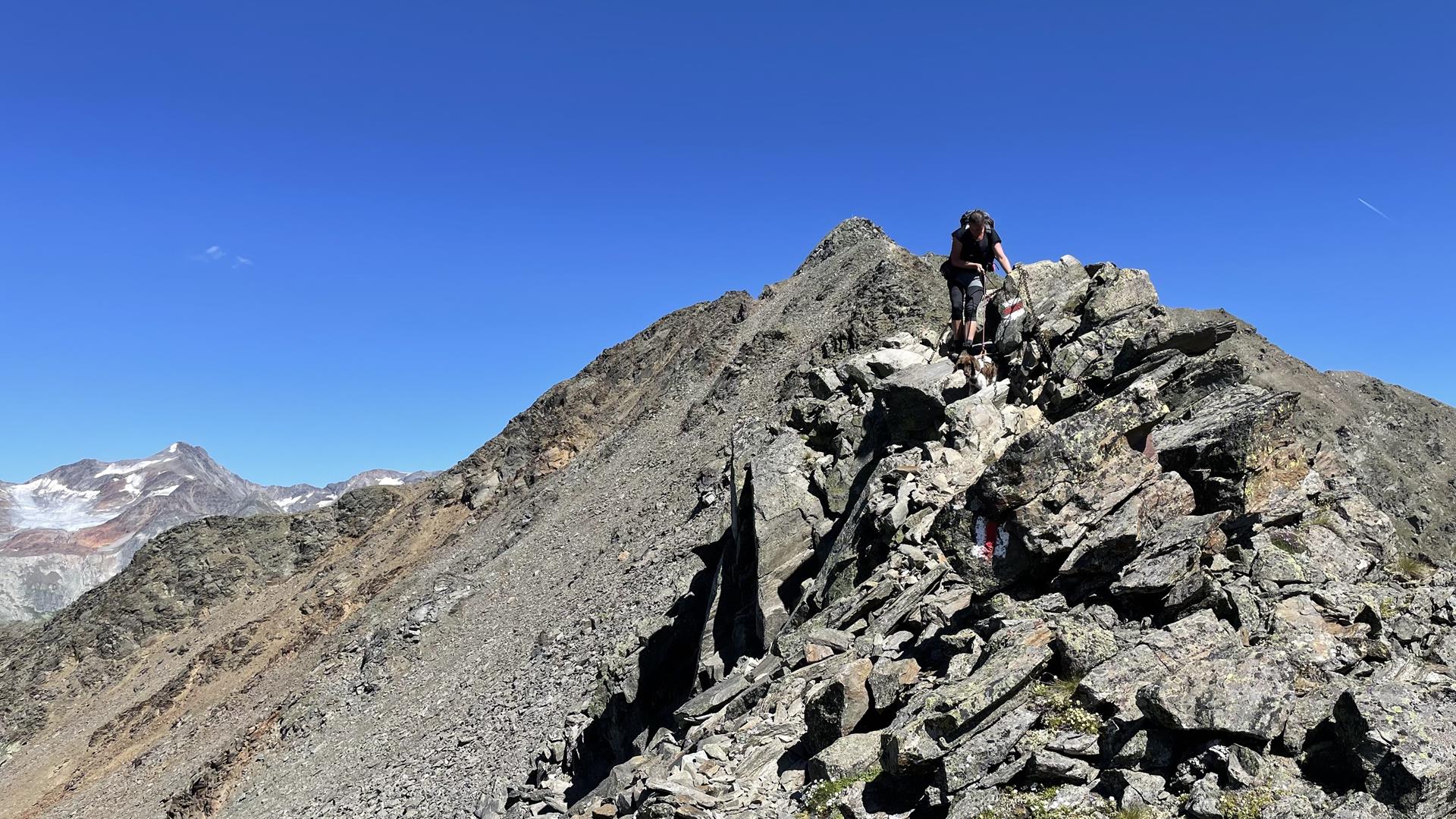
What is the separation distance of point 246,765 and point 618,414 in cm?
3187

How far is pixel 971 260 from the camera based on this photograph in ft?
56.7

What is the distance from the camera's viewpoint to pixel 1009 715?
8719 millimetres

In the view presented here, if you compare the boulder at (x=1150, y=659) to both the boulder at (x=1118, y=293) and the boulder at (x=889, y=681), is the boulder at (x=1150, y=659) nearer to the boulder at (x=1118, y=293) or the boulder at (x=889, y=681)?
the boulder at (x=889, y=681)

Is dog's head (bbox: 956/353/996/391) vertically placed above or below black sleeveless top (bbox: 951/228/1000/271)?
below

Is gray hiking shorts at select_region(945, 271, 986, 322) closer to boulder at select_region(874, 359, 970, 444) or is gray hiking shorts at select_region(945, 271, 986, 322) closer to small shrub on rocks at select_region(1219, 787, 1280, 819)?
boulder at select_region(874, 359, 970, 444)

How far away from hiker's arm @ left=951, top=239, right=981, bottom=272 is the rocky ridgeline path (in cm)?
166

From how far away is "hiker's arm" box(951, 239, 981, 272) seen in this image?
1706cm

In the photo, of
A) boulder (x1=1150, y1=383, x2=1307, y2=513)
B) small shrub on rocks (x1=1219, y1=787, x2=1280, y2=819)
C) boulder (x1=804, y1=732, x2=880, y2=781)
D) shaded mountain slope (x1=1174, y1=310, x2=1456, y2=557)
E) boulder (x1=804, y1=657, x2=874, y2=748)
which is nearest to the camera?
small shrub on rocks (x1=1219, y1=787, x2=1280, y2=819)

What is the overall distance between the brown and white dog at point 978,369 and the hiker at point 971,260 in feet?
1.84

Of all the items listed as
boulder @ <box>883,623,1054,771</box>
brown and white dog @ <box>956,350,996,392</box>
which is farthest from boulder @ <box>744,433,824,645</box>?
boulder @ <box>883,623,1054,771</box>

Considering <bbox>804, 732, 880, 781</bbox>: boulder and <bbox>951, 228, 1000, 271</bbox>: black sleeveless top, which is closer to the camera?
<bbox>804, 732, 880, 781</bbox>: boulder

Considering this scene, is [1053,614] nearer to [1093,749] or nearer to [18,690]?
[1093,749]

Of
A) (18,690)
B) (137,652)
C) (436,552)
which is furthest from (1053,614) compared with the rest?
(18,690)

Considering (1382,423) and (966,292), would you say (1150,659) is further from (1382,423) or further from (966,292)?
(1382,423)
